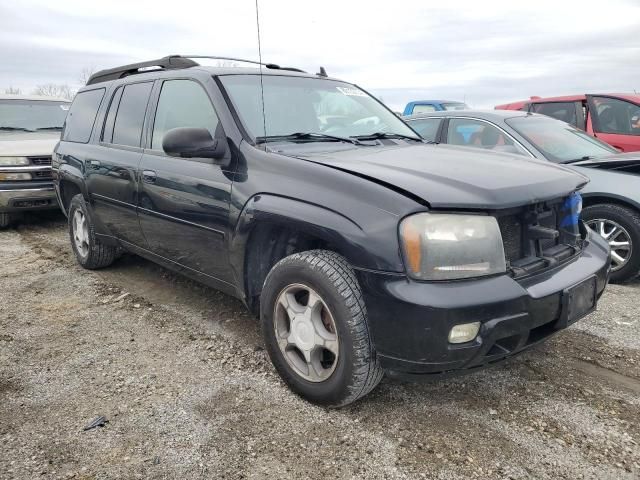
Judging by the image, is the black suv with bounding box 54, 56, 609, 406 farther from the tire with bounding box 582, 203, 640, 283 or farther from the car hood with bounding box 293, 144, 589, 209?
the tire with bounding box 582, 203, 640, 283

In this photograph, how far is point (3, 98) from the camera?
7941mm

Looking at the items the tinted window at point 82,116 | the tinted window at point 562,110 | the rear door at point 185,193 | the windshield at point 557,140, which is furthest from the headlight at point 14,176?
the tinted window at point 562,110

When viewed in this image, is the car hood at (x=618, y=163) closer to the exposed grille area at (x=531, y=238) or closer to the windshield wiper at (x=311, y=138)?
the exposed grille area at (x=531, y=238)

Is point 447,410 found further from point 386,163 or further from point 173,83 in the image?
point 173,83

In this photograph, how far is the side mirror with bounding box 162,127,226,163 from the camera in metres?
2.80

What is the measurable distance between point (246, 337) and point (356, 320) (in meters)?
1.35

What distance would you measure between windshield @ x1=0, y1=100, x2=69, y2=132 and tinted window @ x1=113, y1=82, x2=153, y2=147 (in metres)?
4.69

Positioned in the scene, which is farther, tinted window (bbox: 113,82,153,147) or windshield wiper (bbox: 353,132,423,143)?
tinted window (bbox: 113,82,153,147)

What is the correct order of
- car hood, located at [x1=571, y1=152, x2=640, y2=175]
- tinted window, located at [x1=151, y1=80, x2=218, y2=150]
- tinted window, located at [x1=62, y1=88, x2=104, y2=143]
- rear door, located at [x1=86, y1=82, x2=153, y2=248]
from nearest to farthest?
tinted window, located at [x1=151, y1=80, x2=218, y2=150]
rear door, located at [x1=86, y1=82, x2=153, y2=248]
car hood, located at [x1=571, y1=152, x2=640, y2=175]
tinted window, located at [x1=62, y1=88, x2=104, y2=143]

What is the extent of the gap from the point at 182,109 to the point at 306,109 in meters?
0.83

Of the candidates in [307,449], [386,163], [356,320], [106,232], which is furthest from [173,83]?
[307,449]

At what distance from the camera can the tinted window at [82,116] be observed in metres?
4.57

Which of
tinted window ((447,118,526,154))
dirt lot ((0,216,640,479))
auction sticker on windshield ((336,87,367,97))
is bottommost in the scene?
dirt lot ((0,216,640,479))

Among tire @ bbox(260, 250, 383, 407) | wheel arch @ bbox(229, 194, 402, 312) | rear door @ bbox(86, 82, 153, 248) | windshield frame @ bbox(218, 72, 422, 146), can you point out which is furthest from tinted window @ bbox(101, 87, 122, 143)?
tire @ bbox(260, 250, 383, 407)
